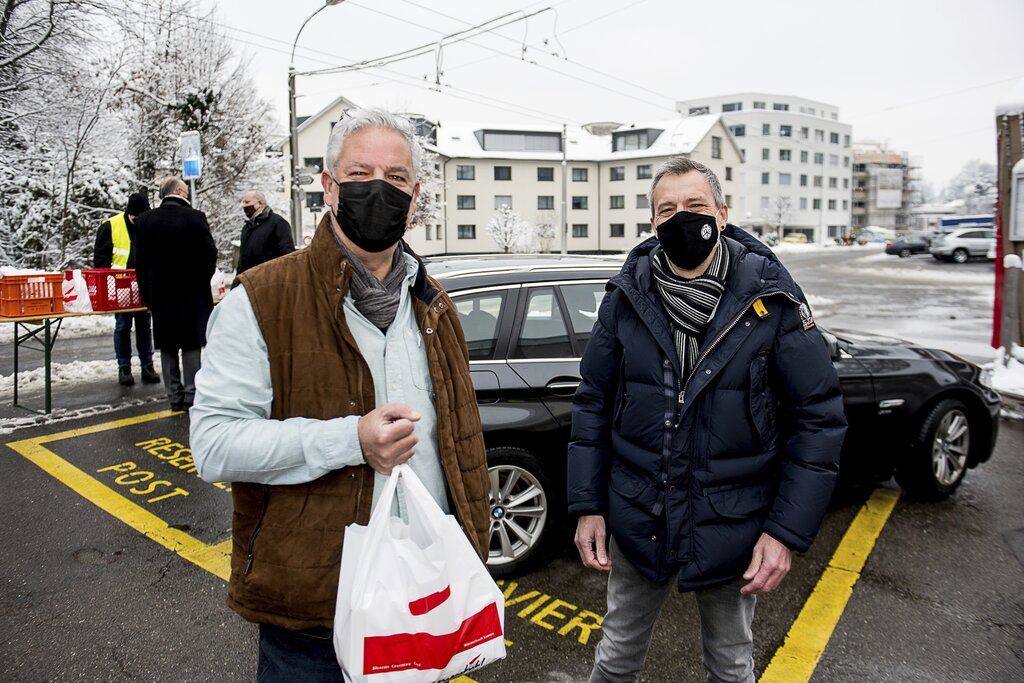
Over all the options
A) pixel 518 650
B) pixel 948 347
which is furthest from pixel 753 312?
pixel 948 347

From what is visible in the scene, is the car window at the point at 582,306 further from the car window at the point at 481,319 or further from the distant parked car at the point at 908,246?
the distant parked car at the point at 908,246

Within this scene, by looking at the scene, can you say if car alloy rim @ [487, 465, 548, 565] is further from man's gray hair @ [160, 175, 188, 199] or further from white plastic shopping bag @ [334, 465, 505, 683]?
man's gray hair @ [160, 175, 188, 199]

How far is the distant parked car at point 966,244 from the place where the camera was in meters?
38.1

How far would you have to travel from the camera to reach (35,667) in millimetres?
2916

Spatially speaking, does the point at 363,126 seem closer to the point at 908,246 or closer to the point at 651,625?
the point at 651,625

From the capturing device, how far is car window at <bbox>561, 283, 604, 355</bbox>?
4141 mm

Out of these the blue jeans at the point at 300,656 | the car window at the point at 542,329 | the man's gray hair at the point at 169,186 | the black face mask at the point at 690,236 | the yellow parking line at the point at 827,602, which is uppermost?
the man's gray hair at the point at 169,186

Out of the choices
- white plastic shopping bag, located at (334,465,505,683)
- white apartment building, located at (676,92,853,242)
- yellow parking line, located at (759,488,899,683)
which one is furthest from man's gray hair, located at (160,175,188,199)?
white apartment building, located at (676,92,853,242)

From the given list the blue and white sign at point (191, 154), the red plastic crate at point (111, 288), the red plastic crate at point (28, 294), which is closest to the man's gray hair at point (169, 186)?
the red plastic crate at point (111, 288)

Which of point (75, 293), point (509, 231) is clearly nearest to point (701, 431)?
point (75, 293)

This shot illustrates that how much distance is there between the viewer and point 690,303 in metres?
2.20

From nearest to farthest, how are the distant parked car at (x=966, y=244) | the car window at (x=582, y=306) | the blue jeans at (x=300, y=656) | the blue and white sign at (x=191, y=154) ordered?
the blue jeans at (x=300, y=656) < the car window at (x=582, y=306) < the blue and white sign at (x=191, y=154) < the distant parked car at (x=966, y=244)

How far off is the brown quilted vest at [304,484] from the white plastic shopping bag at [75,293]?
623cm

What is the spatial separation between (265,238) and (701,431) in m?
7.63
